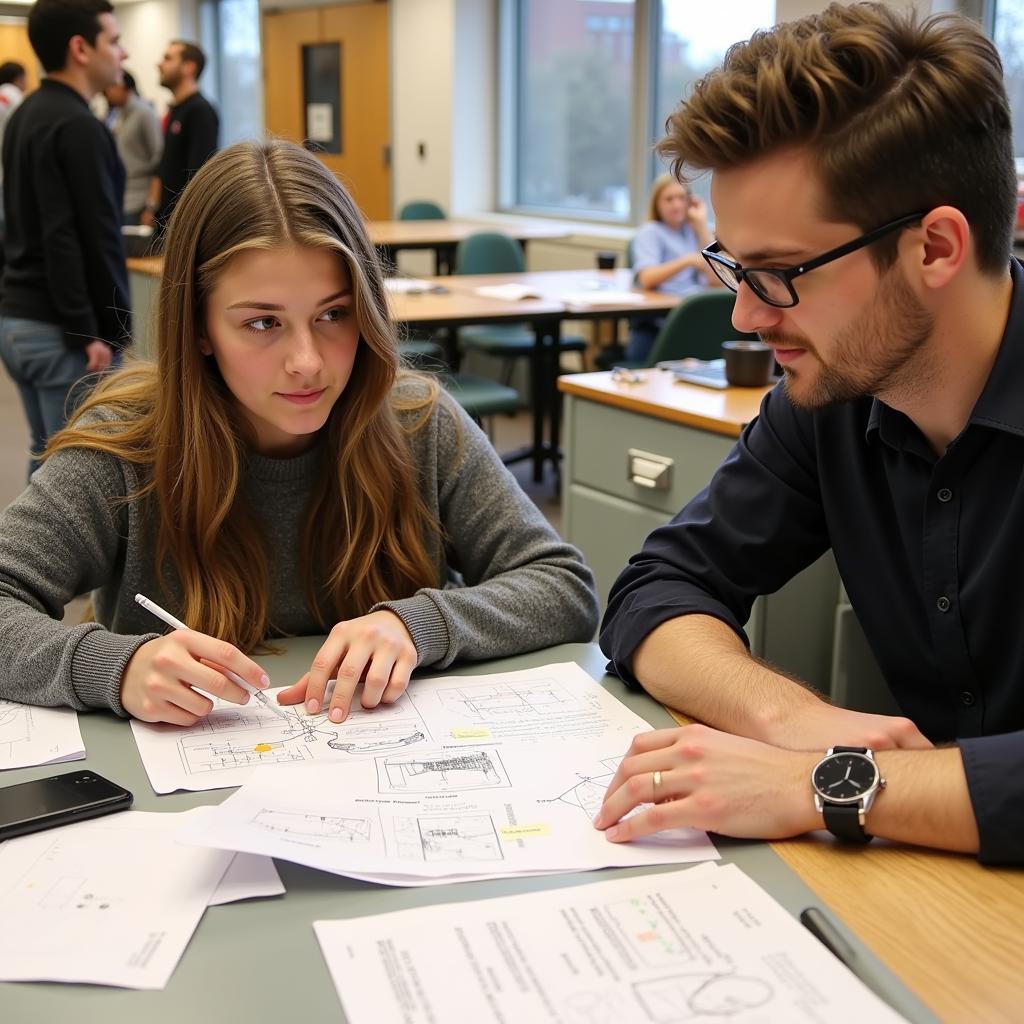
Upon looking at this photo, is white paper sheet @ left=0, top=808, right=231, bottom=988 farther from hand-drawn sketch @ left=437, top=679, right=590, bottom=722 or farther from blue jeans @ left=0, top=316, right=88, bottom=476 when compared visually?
blue jeans @ left=0, top=316, right=88, bottom=476

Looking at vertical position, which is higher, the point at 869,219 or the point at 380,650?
the point at 869,219

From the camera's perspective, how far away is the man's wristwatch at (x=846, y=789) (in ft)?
3.01

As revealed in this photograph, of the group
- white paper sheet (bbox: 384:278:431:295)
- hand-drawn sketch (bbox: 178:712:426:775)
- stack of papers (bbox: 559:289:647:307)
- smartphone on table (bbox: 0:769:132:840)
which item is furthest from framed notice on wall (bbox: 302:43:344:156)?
smartphone on table (bbox: 0:769:132:840)

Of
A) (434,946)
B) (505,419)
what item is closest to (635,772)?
(434,946)

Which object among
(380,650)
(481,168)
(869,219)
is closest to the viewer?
(869,219)

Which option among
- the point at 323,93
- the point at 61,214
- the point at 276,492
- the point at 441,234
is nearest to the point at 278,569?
the point at 276,492

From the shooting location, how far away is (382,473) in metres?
1.50

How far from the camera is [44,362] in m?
3.32

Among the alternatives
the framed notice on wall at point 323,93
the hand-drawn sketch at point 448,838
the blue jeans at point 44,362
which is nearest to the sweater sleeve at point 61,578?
the hand-drawn sketch at point 448,838

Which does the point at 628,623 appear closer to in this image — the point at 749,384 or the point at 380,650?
the point at 380,650

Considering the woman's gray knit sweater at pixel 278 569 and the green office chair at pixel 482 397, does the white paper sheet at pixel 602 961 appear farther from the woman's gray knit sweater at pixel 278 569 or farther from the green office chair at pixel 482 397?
the green office chair at pixel 482 397

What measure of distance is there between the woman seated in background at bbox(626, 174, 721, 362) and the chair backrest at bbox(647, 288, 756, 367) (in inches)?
44.3

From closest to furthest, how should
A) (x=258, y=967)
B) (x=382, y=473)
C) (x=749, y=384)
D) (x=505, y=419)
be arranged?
1. (x=258, y=967)
2. (x=382, y=473)
3. (x=749, y=384)
4. (x=505, y=419)

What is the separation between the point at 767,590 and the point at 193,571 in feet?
2.25
